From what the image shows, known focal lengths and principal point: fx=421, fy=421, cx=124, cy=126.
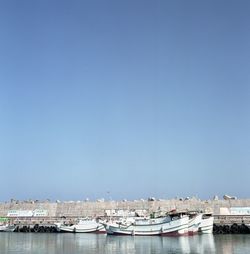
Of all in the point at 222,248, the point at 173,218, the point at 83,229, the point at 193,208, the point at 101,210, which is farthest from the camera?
the point at 101,210

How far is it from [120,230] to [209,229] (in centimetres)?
1062

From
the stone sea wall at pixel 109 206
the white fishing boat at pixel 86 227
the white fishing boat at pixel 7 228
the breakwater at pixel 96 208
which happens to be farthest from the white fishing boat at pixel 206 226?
the white fishing boat at pixel 7 228

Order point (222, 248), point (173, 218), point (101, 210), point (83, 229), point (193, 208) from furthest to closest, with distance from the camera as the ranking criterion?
1. point (101, 210)
2. point (193, 208)
3. point (83, 229)
4. point (173, 218)
5. point (222, 248)

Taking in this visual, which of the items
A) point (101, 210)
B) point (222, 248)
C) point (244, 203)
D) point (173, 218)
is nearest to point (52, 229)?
point (101, 210)

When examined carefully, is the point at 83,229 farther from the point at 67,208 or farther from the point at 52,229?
the point at 67,208

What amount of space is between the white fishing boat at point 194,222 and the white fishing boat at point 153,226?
2.04 ft

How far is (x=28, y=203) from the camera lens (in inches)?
2692

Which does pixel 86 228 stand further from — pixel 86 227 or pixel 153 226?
pixel 153 226

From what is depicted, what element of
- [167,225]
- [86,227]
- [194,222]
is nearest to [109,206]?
[86,227]

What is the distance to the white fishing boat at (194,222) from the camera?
48.3 m

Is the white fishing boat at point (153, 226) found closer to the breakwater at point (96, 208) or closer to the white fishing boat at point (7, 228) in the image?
the breakwater at point (96, 208)

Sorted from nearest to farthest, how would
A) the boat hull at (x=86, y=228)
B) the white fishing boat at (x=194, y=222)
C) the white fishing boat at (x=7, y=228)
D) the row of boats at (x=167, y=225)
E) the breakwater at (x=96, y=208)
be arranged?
1. the row of boats at (x=167, y=225)
2. the white fishing boat at (x=194, y=222)
3. the boat hull at (x=86, y=228)
4. the breakwater at (x=96, y=208)
5. the white fishing boat at (x=7, y=228)

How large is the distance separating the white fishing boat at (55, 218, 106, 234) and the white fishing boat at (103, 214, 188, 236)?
173 inches

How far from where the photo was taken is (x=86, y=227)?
56188mm
